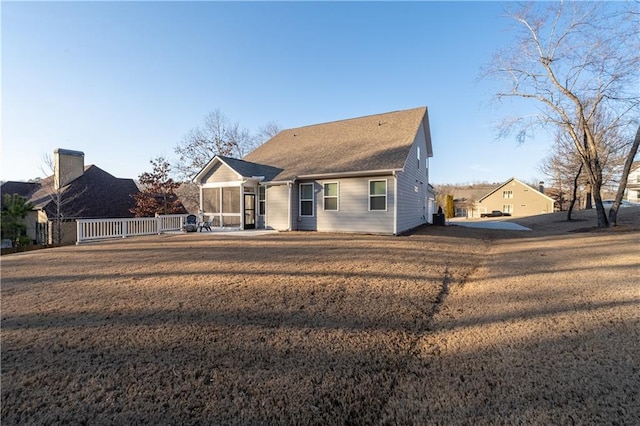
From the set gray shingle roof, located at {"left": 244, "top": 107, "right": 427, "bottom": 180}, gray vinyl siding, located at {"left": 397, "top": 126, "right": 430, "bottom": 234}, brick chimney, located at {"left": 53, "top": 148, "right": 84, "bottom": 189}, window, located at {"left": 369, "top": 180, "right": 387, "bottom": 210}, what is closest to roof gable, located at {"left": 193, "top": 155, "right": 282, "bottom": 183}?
gray shingle roof, located at {"left": 244, "top": 107, "right": 427, "bottom": 180}

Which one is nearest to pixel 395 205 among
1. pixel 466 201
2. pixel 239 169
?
pixel 239 169

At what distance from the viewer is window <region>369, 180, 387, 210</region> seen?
1256 centimetres

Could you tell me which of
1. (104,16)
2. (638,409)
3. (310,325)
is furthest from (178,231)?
(638,409)

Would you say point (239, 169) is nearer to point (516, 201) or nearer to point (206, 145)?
point (206, 145)

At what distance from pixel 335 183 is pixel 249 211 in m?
4.86

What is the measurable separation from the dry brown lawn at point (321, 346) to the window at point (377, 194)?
644 cm

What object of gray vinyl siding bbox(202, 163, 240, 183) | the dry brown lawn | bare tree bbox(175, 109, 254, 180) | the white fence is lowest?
the dry brown lawn

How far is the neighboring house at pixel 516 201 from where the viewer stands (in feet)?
150

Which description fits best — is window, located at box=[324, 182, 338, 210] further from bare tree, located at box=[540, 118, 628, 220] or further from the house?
bare tree, located at box=[540, 118, 628, 220]

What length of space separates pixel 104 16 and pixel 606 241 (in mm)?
18283

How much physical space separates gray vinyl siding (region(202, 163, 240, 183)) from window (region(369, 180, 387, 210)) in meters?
6.61

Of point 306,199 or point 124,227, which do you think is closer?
point 124,227

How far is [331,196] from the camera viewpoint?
13.6 metres

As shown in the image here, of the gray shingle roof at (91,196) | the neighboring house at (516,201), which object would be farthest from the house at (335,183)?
the neighboring house at (516,201)
